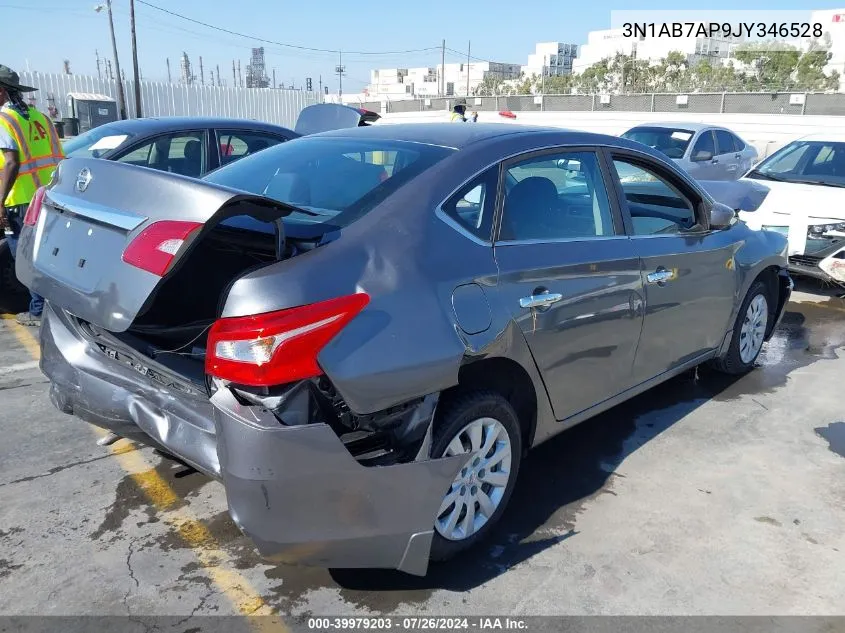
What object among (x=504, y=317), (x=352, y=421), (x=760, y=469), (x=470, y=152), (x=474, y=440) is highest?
(x=470, y=152)

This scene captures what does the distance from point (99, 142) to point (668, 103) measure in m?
23.5

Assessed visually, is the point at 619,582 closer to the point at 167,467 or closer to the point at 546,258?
the point at 546,258

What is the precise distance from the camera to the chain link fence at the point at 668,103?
22.7 metres

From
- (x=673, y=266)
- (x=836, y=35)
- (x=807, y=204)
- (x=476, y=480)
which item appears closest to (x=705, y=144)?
(x=807, y=204)

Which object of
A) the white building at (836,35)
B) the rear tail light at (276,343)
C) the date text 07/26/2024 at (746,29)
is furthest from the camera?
the white building at (836,35)

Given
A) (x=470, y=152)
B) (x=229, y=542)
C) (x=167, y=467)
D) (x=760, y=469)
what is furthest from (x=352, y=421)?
(x=760, y=469)

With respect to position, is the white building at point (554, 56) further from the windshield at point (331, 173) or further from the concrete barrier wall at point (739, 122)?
the windshield at point (331, 173)

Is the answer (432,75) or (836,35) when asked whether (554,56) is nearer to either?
(432,75)

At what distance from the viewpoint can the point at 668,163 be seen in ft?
13.2

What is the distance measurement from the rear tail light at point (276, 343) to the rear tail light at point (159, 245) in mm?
281

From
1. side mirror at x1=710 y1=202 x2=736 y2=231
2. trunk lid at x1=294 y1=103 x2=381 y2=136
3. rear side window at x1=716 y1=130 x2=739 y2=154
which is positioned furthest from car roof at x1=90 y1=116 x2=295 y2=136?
rear side window at x1=716 y1=130 x2=739 y2=154

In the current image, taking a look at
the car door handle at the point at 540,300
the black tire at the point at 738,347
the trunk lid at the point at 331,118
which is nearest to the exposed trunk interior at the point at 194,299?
the car door handle at the point at 540,300

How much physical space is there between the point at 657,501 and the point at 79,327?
9.06 feet

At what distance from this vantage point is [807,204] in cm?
702
